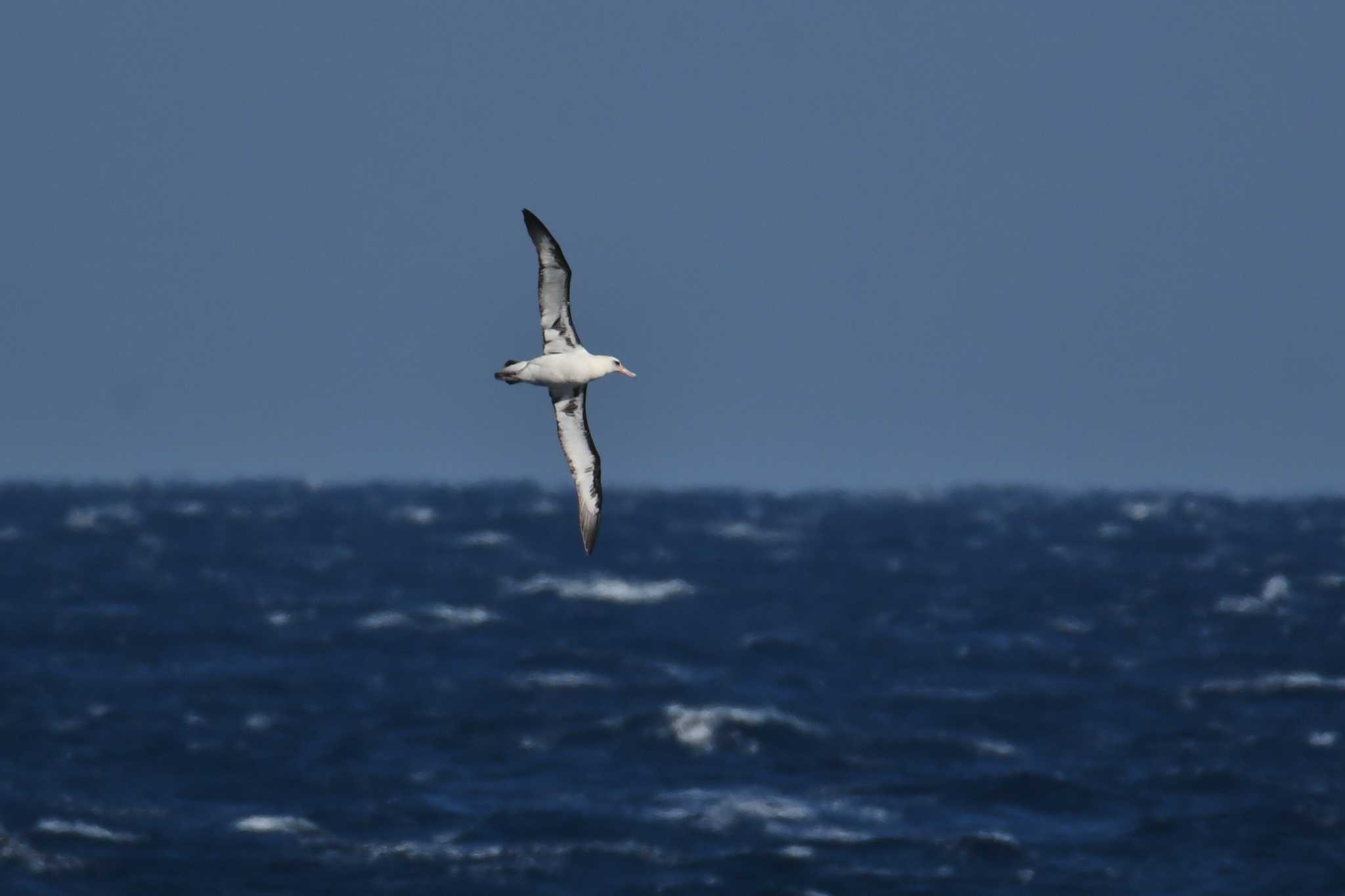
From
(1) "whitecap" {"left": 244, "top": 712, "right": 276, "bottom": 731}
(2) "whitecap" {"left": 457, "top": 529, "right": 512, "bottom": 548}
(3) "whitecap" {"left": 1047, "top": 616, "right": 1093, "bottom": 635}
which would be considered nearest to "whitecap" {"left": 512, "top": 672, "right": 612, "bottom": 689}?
(1) "whitecap" {"left": 244, "top": 712, "right": 276, "bottom": 731}

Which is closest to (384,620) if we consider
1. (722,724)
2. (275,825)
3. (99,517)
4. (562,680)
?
(562,680)

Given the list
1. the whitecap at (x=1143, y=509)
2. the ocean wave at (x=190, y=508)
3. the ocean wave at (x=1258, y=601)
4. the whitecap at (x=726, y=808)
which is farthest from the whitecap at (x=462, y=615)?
the whitecap at (x=1143, y=509)

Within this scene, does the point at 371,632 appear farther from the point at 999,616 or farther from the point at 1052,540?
the point at 1052,540

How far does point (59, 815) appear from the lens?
4391 cm

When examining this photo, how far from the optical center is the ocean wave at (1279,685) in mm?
59344

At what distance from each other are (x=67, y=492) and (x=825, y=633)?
466 feet

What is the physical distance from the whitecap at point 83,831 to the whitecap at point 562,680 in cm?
1764

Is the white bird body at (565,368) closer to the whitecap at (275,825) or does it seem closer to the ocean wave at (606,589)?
the whitecap at (275,825)

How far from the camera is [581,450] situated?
25594mm

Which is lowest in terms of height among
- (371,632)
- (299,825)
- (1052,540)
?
(299,825)

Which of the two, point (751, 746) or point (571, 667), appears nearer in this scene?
point (751, 746)

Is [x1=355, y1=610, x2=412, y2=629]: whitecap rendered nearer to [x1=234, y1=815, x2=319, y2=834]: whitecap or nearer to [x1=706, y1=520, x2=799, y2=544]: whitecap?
[x1=234, y1=815, x2=319, y2=834]: whitecap

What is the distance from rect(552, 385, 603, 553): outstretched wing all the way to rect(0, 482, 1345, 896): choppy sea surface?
16129 mm

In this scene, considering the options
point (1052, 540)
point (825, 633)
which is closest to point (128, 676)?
point (825, 633)
